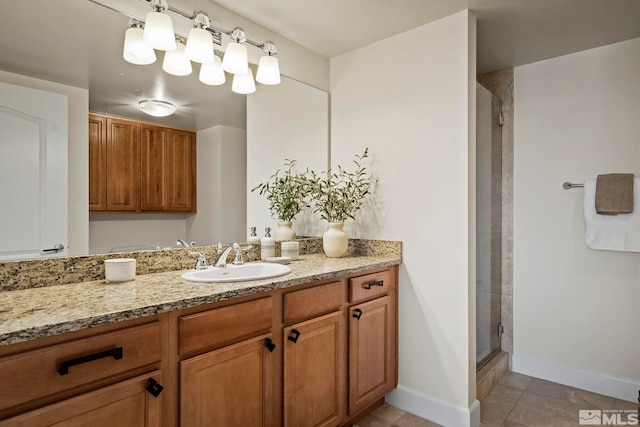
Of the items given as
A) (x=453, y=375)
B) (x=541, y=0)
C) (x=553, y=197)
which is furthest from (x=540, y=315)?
(x=541, y=0)

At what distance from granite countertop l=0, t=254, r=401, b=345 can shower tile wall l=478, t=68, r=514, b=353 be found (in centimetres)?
172

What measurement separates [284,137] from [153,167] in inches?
37.2

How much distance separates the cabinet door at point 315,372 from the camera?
5.18 ft

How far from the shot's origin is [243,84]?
209cm

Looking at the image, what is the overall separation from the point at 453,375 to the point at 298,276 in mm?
1134

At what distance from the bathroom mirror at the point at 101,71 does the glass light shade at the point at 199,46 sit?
0.52 feet

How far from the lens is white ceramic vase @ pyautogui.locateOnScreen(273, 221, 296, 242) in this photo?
235cm

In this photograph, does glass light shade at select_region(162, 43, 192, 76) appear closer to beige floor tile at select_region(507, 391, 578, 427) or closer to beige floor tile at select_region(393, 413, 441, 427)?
beige floor tile at select_region(393, 413, 441, 427)

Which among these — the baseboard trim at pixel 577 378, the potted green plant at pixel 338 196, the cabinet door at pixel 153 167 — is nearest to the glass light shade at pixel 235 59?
the cabinet door at pixel 153 167

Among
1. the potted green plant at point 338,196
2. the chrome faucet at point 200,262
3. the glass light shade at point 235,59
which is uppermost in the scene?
the glass light shade at point 235,59

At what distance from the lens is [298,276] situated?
162cm

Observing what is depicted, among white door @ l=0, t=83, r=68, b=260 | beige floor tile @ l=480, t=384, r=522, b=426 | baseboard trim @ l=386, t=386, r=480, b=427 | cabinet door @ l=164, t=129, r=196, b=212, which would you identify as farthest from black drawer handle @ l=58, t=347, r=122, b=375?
beige floor tile @ l=480, t=384, r=522, b=426

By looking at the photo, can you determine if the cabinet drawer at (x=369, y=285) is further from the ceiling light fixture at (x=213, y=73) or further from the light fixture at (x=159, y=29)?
the light fixture at (x=159, y=29)

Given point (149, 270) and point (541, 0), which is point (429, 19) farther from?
point (149, 270)
